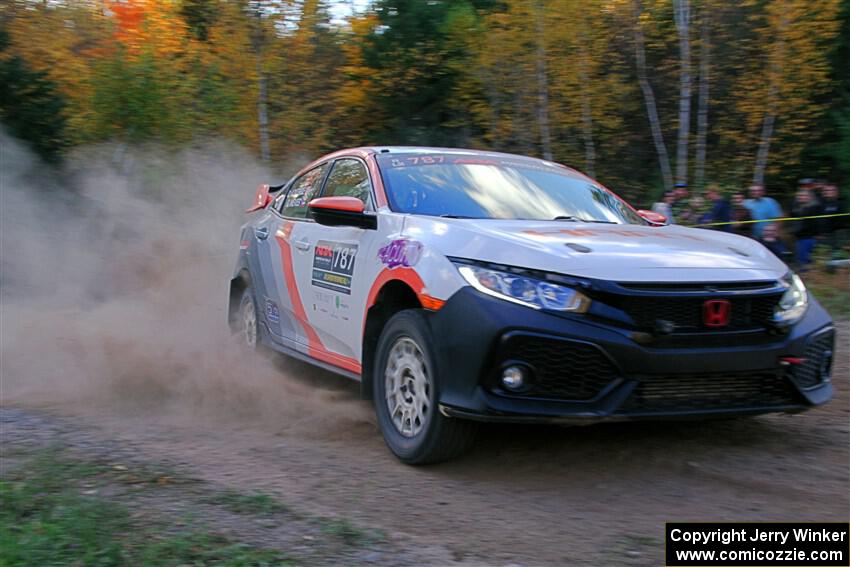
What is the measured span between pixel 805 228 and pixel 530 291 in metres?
8.99

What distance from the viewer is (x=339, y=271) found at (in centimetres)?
564

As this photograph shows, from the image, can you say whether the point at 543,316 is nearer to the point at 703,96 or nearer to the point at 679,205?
the point at 679,205

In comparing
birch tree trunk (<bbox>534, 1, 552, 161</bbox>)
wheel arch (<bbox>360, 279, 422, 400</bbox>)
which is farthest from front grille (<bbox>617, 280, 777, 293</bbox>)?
birch tree trunk (<bbox>534, 1, 552, 161</bbox>)

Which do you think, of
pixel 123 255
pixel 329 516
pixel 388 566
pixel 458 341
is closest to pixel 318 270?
pixel 458 341

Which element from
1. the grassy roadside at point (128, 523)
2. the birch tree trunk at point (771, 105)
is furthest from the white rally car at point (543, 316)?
the birch tree trunk at point (771, 105)

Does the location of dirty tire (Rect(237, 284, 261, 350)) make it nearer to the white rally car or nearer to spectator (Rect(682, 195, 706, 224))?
the white rally car

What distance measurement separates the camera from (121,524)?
3793 millimetres

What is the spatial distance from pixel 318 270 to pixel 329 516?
2291mm

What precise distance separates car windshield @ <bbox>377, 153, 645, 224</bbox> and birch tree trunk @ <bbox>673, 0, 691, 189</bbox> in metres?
13.3

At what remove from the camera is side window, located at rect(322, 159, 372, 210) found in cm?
579

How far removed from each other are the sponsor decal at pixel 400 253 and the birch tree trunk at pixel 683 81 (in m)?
14.8

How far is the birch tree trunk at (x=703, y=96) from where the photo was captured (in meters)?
18.5

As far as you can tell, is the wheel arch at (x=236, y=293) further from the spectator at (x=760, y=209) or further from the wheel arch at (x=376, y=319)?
the spectator at (x=760, y=209)

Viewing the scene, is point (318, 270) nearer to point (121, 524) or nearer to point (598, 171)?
point (121, 524)
